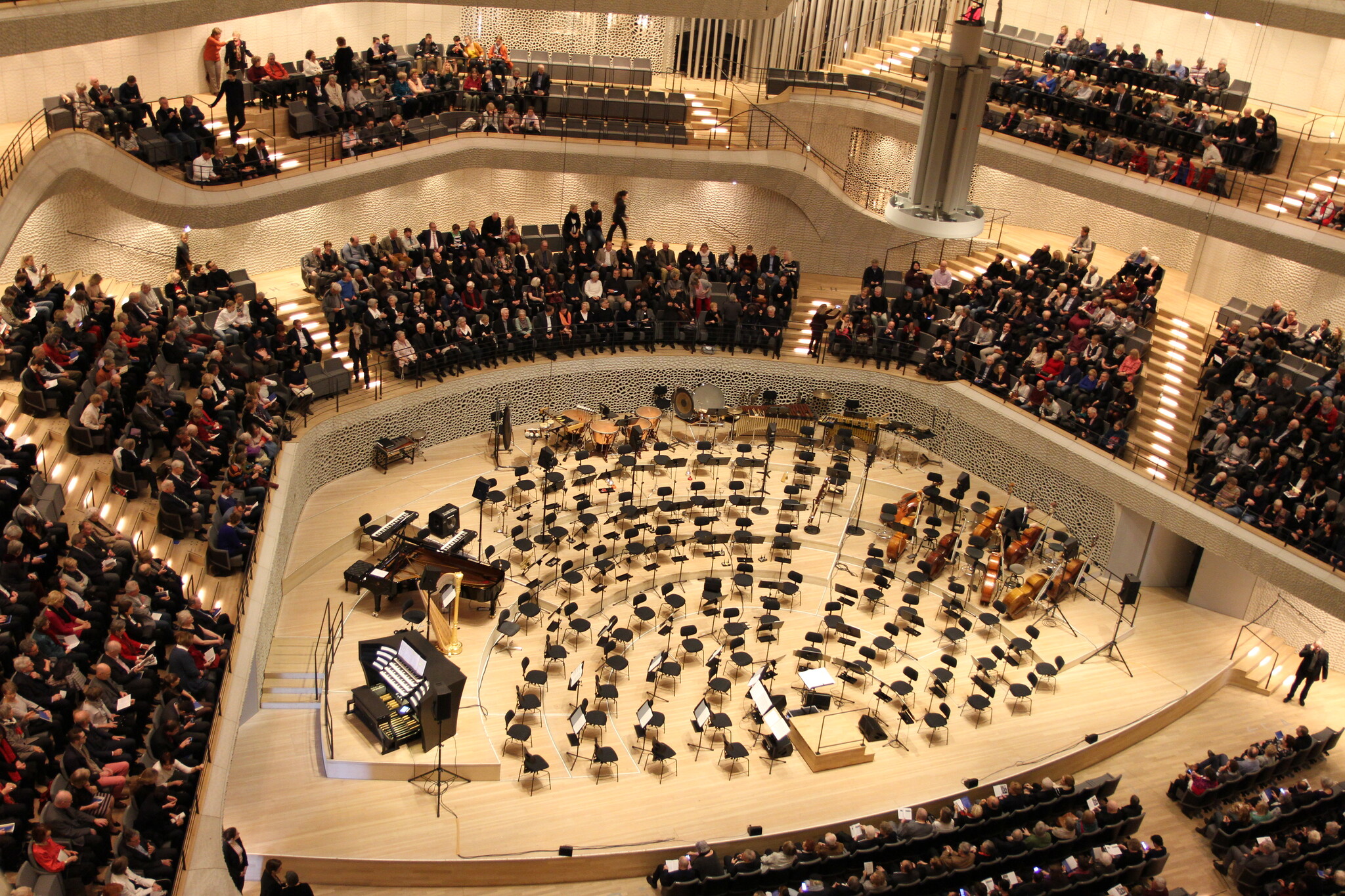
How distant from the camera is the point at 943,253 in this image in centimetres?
2900

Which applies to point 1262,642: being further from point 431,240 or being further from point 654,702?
point 431,240

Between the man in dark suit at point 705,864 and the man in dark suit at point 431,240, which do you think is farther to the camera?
the man in dark suit at point 431,240

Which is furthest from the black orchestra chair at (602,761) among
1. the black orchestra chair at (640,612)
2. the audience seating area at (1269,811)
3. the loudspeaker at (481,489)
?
the audience seating area at (1269,811)

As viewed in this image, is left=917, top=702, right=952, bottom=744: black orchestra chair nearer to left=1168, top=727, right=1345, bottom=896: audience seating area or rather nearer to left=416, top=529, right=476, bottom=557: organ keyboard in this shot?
A: left=1168, top=727, right=1345, bottom=896: audience seating area

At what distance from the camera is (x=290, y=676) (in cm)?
1753

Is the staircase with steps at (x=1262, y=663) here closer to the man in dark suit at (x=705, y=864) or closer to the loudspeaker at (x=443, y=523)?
the man in dark suit at (x=705, y=864)

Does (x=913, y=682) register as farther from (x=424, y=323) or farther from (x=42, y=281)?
(x=42, y=281)

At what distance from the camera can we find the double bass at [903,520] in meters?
21.9

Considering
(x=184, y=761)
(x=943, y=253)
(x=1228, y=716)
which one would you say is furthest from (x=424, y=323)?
(x=1228, y=716)

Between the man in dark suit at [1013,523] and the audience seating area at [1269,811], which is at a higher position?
the man in dark suit at [1013,523]

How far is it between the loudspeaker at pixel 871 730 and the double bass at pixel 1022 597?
4.30 meters

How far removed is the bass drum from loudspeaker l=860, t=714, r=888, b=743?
9.20m

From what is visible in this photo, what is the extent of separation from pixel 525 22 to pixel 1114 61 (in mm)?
14055

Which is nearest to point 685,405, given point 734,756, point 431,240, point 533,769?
point 431,240
